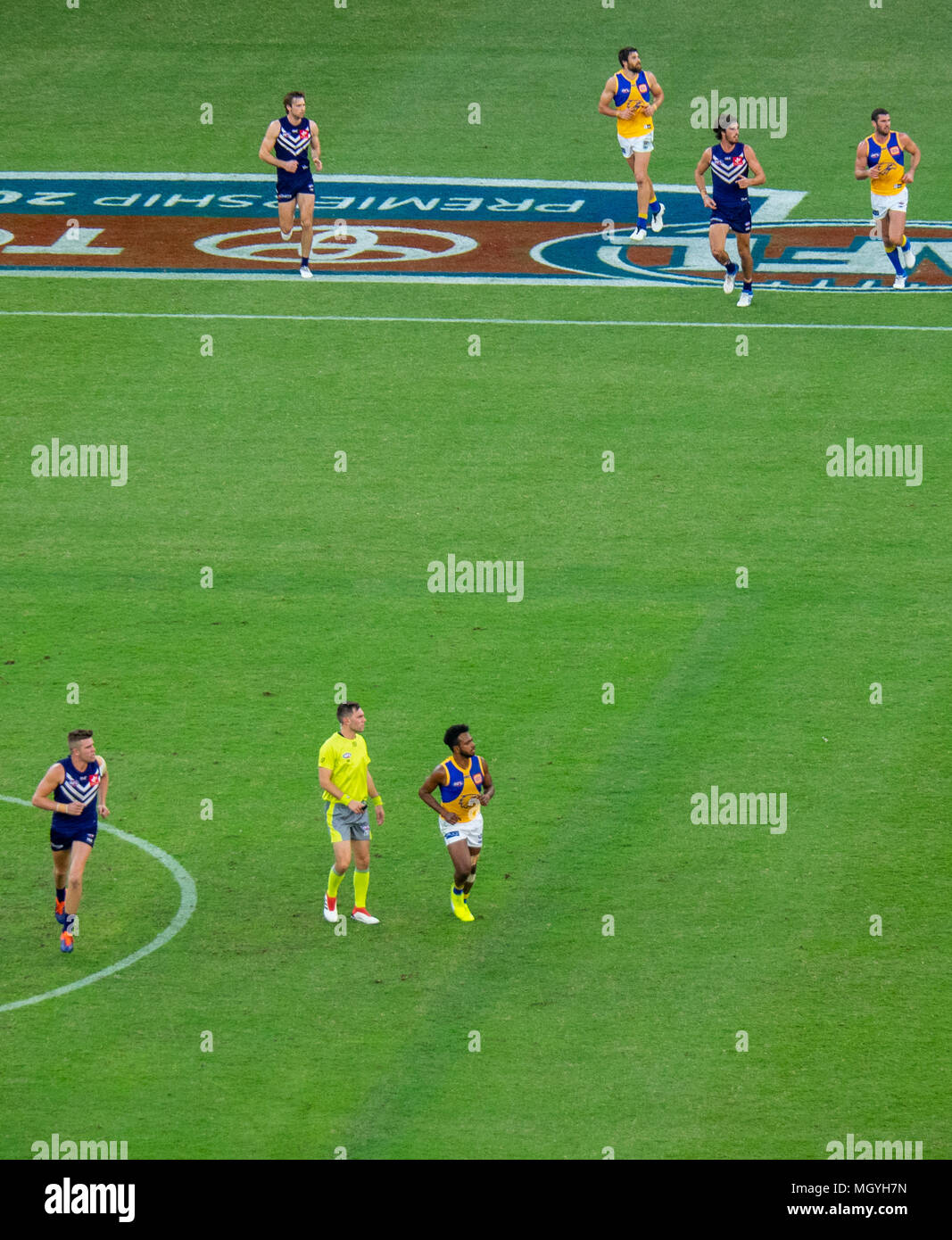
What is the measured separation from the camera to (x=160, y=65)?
47406 mm

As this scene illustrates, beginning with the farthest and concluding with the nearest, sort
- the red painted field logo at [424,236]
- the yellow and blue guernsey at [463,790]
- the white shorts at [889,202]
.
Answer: the red painted field logo at [424,236], the white shorts at [889,202], the yellow and blue guernsey at [463,790]

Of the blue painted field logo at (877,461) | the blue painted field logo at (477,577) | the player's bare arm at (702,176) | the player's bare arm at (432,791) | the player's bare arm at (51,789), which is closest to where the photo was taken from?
the player's bare arm at (51,789)

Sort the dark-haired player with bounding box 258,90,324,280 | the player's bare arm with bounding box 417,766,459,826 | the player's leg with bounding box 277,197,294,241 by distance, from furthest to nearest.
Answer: the player's leg with bounding box 277,197,294,241 < the dark-haired player with bounding box 258,90,324,280 < the player's bare arm with bounding box 417,766,459,826

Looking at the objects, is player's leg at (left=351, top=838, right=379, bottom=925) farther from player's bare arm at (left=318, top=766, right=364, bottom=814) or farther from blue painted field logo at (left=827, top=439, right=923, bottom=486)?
blue painted field logo at (left=827, top=439, right=923, bottom=486)

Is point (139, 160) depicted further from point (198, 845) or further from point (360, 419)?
point (198, 845)

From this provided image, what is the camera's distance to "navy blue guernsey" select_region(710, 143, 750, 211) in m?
31.1

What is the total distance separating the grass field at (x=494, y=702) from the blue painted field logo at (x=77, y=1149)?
9 centimetres

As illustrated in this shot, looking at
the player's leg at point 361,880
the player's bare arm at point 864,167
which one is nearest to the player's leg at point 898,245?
the player's bare arm at point 864,167

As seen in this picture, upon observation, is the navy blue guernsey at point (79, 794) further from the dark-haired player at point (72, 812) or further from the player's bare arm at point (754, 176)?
the player's bare arm at point (754, 176)

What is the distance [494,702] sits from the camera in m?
21.8

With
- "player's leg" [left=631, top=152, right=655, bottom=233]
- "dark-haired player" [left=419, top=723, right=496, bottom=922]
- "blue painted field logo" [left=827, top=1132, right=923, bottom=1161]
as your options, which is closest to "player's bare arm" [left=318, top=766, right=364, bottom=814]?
"dark-haired player" [left=419, top=723, right=496, bottom=922]

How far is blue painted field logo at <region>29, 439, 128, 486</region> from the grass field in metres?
0.30

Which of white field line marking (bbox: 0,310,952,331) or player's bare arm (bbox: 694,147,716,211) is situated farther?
white field line marking (bbox: 0,310,952,331)

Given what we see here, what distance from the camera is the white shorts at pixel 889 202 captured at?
3253 cm
